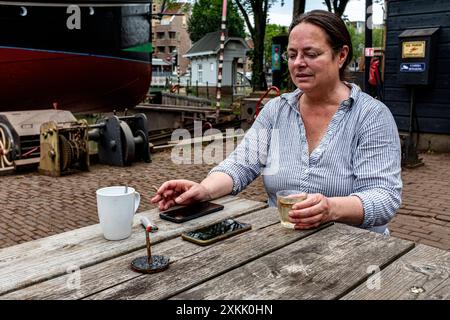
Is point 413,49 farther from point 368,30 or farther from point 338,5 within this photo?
point 338,5

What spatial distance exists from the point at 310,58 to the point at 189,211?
2.80ft

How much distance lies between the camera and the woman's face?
2.11 metres

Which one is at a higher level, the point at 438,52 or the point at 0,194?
the point at 438,52

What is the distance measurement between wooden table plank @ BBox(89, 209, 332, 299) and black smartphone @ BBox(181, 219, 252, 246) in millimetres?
22

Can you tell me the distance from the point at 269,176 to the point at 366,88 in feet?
27.8

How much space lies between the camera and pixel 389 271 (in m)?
1.40

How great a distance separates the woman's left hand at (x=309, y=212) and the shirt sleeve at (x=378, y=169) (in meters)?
0.25

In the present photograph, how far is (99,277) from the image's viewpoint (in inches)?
53.6

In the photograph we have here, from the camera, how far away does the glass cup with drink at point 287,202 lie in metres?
1.77

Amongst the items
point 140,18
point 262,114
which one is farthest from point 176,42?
point 262,114

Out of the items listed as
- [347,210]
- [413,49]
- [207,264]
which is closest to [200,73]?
[413,49]

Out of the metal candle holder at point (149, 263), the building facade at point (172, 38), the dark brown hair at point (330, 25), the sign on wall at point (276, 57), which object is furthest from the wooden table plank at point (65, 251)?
the building facade at point (172, 38)

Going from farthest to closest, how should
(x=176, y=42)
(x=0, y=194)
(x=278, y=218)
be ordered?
(x=176, y=42) < (x=0, y=194) < (x=278, y=218)
